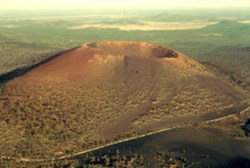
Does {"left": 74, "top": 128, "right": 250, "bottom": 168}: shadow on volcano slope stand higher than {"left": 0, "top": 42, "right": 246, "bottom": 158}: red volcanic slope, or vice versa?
{"left": 0, "top": 42, "right": 246, "bottom": 158}: red volcanic slope

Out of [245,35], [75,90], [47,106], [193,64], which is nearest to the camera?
[47,106]

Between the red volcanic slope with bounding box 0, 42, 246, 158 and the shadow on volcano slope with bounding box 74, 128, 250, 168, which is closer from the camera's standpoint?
the shadow on volcano slope with bounding box 74, 128, 250, 168

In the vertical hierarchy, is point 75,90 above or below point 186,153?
above

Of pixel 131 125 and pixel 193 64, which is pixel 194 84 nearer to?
pixel 193 64

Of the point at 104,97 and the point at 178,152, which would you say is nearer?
the point at 178,152

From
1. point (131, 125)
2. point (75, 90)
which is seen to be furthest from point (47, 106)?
point (131, 125)

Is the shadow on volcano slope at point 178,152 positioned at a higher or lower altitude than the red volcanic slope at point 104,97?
lower

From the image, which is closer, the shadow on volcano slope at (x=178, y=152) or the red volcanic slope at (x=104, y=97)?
the shadow on volcano slope at (x=178, y=152)

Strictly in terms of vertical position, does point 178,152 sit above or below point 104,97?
below

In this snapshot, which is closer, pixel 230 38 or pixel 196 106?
pixel 196 106

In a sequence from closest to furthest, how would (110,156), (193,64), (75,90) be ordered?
1. (110,156)
2. (75,90)
3. (193,64)
